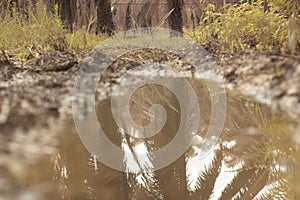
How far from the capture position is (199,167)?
4.17 ft

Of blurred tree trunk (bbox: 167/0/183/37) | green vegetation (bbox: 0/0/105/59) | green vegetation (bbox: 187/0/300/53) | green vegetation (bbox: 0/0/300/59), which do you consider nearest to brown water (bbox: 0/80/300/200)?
green vegetation (bbox: 187/0/300/53)

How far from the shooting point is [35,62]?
3.04 m

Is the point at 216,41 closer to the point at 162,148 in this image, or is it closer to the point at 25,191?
the point at 162,148

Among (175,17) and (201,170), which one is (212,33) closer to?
(175,17)

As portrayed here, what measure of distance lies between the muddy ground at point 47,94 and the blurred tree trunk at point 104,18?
163 centimetres

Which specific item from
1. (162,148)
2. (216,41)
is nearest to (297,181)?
(162,148)

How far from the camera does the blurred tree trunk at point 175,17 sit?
4.36 meters

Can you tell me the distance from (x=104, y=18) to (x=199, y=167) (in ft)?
12.3

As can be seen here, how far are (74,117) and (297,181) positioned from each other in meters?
1.19

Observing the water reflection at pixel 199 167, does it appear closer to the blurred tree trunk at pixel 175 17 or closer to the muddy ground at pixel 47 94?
the muddy ground at pixel 47 94

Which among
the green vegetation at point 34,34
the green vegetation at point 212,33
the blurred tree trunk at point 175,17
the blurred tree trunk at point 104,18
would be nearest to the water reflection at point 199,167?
the green vegetation at point 212,33

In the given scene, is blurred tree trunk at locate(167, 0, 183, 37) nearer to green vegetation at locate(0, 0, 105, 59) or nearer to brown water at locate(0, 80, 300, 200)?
green vegetation at locate(0, 0, 105, 59)

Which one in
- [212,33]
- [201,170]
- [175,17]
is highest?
[175,17]

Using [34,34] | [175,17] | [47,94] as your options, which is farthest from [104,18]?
[47,94]
